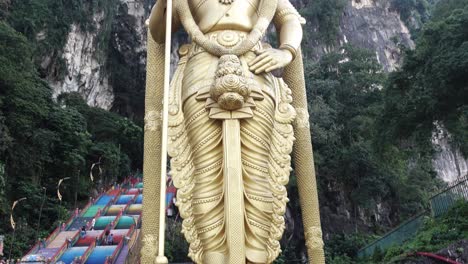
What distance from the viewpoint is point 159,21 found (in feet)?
11.3

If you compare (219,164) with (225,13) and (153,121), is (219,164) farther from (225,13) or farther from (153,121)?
(225,13)

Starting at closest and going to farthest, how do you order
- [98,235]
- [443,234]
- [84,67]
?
1. [443,234]
2. [98,235]
3. [84,67]

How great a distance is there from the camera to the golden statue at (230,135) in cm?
274

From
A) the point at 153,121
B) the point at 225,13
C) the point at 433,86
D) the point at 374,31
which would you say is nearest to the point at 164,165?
the point at 153,121

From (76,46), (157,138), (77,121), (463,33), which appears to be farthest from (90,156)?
(157,138)

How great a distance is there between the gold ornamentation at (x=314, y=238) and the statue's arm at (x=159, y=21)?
182cm

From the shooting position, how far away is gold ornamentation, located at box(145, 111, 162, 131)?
3.35 m

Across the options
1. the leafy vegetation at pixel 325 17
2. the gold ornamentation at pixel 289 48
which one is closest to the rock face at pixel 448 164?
the leafy vegetation at pixel 325 17

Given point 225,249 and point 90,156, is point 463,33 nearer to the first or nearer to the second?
point 225,249

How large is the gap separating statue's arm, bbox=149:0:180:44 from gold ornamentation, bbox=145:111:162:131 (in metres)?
0.58

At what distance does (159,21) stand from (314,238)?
76.7 inches

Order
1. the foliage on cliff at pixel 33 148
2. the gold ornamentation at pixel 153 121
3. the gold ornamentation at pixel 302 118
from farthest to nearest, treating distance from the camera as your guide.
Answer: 1. the foliage on cliff at pixel 33 148
2. the gold ornamentation at pixel 302 118
3. the gold ornamentation at pixel 153 121

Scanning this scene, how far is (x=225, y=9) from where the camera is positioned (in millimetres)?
3215

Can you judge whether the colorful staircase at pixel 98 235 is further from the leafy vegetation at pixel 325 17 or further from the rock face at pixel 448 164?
the leafy vegetation at pixel 325 17
